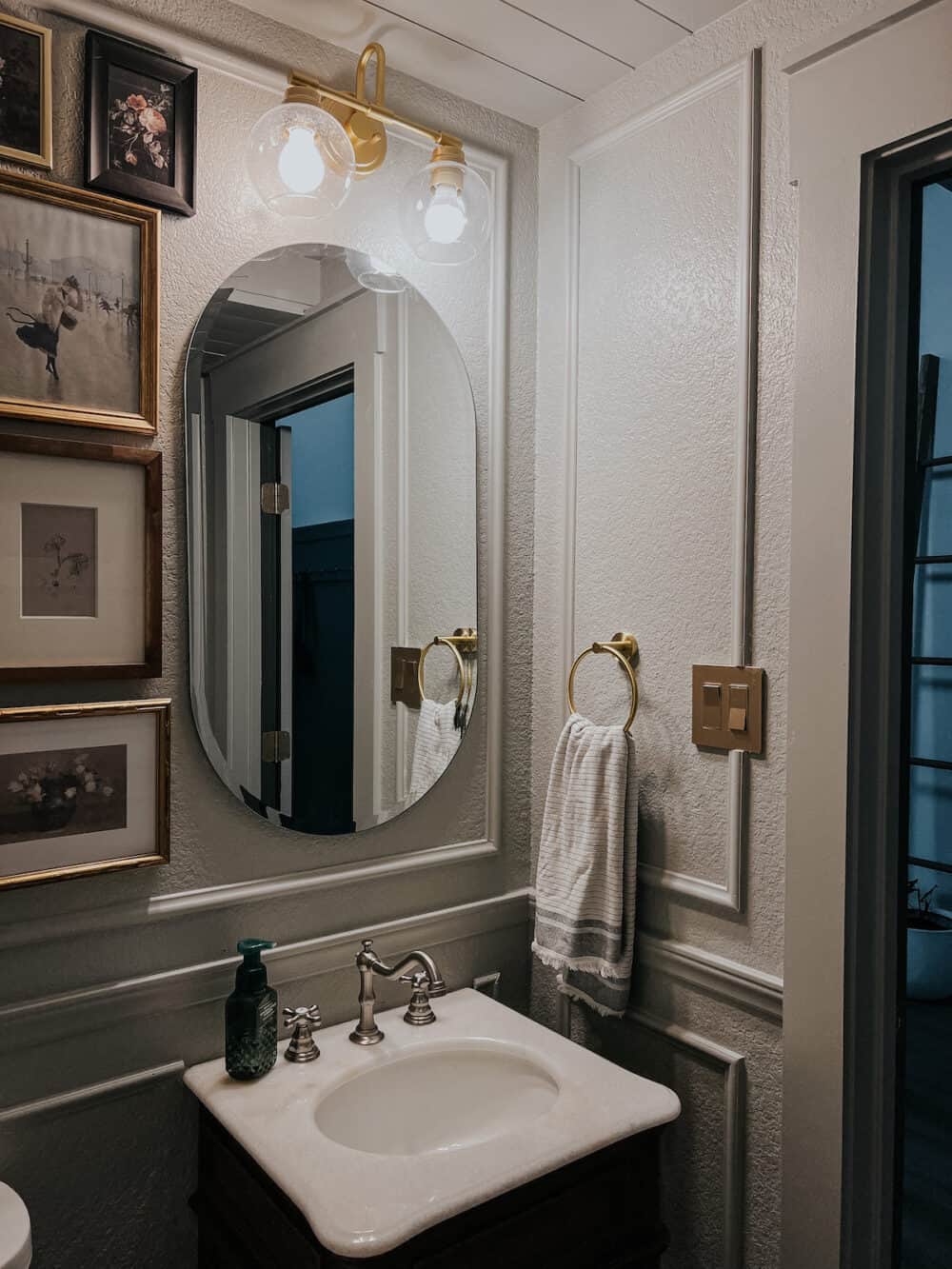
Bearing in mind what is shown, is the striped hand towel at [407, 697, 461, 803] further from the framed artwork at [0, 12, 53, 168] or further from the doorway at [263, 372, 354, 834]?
the framed artwork at [0, 12, 53, 168]

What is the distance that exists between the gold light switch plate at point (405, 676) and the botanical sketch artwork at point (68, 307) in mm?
557

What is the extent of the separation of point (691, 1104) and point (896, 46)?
58.9 inches

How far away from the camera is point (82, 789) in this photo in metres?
1.27

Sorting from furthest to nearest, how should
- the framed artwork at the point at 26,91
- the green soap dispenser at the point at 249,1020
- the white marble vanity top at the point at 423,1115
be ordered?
1. the green soap dispenser at the point at 249,1020
2. the framed artwork at the point at 26,91
3. the white marble vanity top at the point at 423,1115

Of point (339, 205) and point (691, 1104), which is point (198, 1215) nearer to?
point (691, 1104)

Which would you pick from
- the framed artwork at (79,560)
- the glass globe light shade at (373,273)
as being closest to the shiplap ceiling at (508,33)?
the glass globe light shade at (373,273)

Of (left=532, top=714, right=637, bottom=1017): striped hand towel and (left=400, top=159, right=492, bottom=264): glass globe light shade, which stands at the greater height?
(left=400, top=159, right=492, bottom=264): glass globe light shade

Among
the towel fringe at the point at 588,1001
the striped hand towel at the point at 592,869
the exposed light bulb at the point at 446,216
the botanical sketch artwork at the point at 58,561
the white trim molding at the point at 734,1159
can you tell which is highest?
the exposed light bulb at the point at 446,216

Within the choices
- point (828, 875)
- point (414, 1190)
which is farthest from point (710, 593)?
point (414, 1190)

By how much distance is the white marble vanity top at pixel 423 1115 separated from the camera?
105cm

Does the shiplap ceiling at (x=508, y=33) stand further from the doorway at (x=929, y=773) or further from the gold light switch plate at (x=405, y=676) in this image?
the gold light switch plate at (x=405, y=676)

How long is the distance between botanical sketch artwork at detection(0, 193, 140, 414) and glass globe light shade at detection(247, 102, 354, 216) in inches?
7.8

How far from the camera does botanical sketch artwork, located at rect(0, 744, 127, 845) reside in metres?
1.22

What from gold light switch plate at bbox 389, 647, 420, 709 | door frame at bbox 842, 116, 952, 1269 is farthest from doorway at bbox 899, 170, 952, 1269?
gold light switch plate at bbox 389, 647, 420, 709
